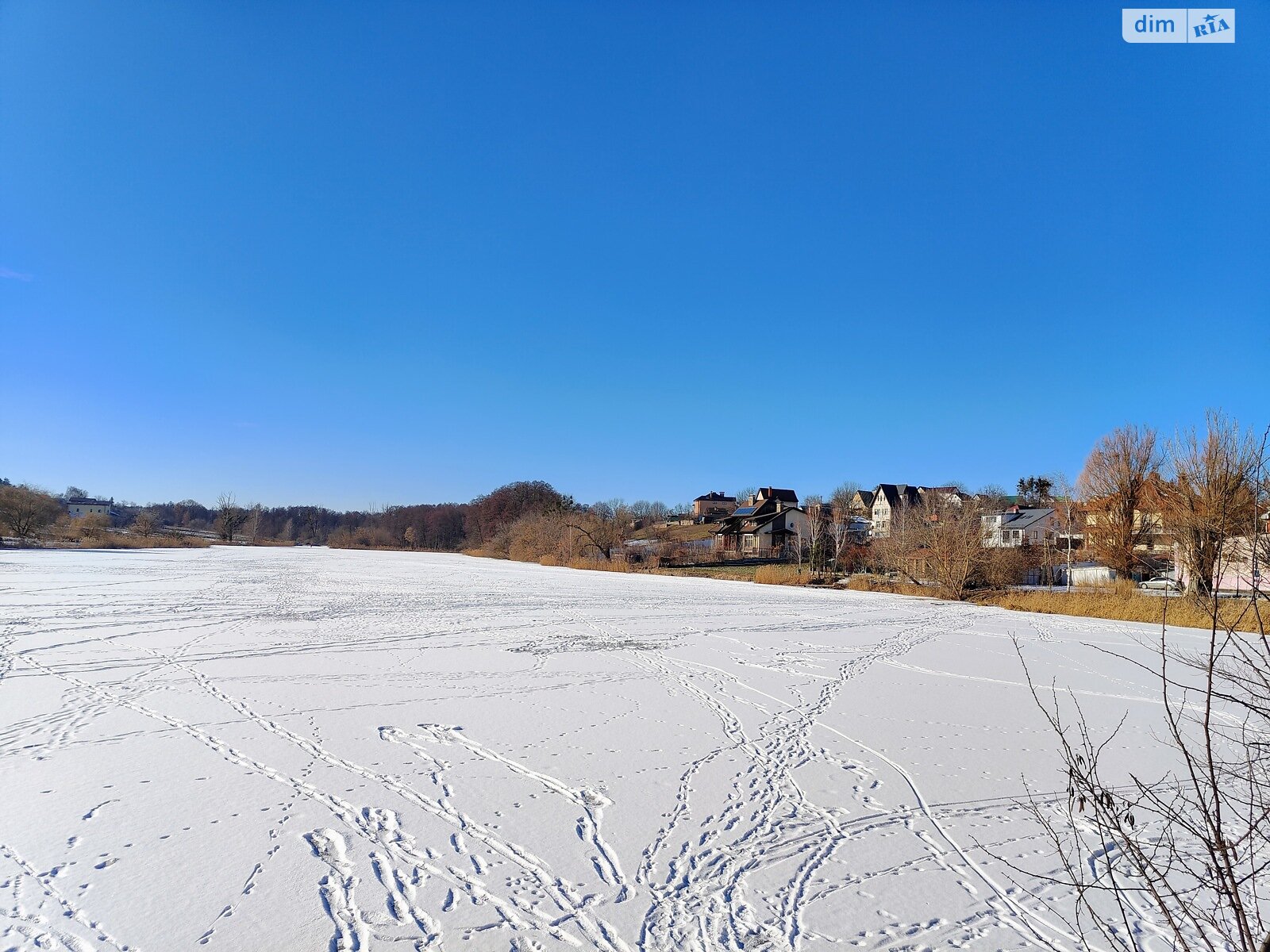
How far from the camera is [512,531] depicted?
57875 mm

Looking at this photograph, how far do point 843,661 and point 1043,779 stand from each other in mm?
5047

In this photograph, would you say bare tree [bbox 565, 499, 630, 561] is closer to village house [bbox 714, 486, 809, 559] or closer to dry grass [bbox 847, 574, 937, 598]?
village house [bbox 714, 486, 809, 559]

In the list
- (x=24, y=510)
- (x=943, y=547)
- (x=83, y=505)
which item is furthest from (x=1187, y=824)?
(x=83, y=505)

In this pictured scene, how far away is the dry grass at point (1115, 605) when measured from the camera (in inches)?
642

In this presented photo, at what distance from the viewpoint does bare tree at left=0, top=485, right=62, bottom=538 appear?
173ft

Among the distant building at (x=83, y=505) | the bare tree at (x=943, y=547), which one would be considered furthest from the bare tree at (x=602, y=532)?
the distant building at (x=83, y=505)

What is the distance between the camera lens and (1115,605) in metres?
18.1

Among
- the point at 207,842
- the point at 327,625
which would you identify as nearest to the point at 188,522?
the point at 327,625

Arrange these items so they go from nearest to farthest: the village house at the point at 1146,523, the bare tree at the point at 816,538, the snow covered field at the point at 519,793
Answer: the snow covered field at the point at 519,793, the village house at the point at 1146,523, the bare tree at the point at 816,538

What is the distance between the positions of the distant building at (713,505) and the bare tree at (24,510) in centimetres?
6050

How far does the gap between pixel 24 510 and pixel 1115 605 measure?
65.0 metres

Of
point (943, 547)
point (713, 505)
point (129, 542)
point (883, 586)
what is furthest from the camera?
point (713, 505)

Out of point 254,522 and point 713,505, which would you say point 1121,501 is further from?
point 254,522

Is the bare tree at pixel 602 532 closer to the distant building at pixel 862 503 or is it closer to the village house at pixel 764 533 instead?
the village house at pixel 764 533
